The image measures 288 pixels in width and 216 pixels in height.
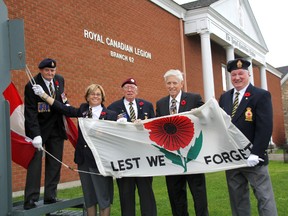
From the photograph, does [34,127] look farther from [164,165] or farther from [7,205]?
[164,165]

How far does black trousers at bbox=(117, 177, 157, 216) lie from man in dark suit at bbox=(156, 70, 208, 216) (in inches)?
10.6

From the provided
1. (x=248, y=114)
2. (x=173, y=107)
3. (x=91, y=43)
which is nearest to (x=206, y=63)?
(x=91, y=43)

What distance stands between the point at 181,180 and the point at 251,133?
1085mm

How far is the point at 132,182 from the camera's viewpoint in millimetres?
4488

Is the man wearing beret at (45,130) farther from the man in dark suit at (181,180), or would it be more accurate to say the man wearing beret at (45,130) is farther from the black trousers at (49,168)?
the man in dark suit at (181,180)

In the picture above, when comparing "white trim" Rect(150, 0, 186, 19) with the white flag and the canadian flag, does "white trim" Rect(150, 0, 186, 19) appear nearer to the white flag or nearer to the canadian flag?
the white flag

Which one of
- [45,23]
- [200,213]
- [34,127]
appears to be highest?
[45,23]

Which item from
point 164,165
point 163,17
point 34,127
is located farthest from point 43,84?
point 163,17

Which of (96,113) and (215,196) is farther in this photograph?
(215,196)

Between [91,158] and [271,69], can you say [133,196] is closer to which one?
[91,158]

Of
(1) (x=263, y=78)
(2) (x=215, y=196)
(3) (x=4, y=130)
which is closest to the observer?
(3) (x=4, y=130)

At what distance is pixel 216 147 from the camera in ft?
13.9

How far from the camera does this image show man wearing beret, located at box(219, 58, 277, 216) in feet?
12.5

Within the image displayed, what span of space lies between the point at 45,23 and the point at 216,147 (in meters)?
6.09
